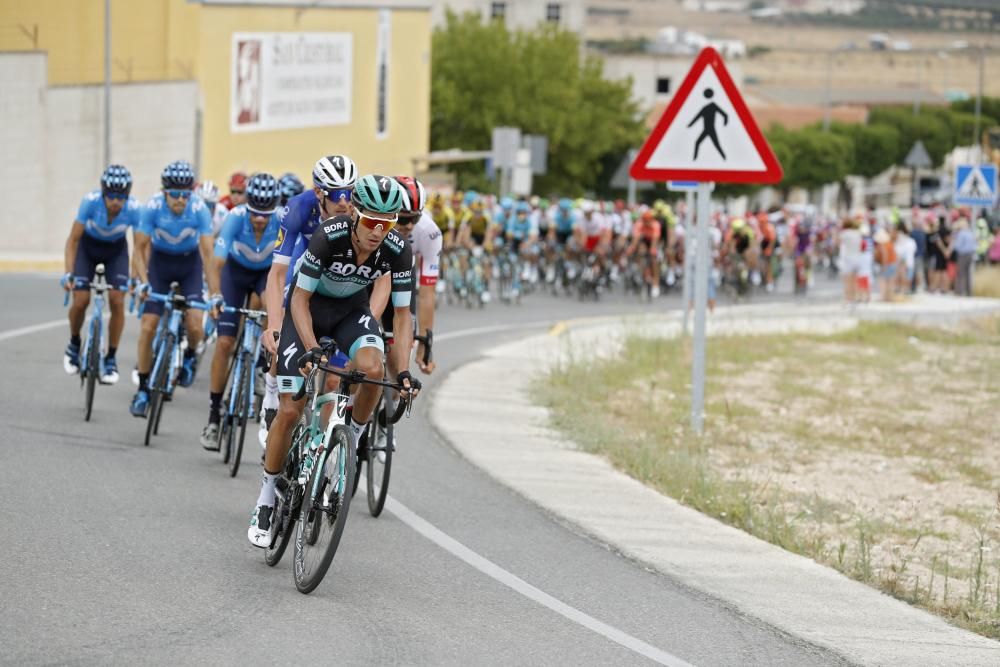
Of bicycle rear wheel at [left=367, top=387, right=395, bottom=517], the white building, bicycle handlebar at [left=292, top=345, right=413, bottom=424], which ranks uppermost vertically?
the white building

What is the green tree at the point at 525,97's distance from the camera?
9419 centimetres

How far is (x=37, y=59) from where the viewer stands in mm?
39156

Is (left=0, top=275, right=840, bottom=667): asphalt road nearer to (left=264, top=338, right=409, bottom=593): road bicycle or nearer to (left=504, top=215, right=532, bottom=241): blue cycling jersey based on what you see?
(left=264, top=338, right=409, bottom=593): road bicycle

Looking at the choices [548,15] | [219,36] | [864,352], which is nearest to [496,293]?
[864,352]

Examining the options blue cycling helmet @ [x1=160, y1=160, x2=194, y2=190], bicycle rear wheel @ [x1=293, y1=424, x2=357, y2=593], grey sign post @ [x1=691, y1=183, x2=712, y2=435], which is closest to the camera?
bicycle rear wheel @ [x1=293, y1=424, x2=357, y2=593]

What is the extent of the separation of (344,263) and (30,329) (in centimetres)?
1281

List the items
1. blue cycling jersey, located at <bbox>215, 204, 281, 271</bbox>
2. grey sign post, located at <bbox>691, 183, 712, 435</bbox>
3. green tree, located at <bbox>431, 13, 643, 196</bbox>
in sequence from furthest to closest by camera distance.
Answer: green tree, located at <bbox>431, 13, 643, 196</bbox> < grey sign post, located at <bbox>691, 183, 712, 435</bbox> < blue cycling jersey, located at <bbox>215, 204, 281, 271</bbox>

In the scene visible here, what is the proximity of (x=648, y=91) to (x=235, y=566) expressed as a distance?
5417 inches

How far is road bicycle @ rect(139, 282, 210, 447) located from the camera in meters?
12.2

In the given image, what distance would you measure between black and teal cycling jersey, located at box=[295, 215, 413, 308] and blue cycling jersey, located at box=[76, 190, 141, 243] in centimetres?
522

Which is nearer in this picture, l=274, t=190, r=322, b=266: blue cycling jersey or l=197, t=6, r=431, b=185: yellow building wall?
l=274, t=190, r=322, b=266: blue cycling jersey

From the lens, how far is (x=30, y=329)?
2031cm

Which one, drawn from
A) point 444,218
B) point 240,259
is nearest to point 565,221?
point 444,218

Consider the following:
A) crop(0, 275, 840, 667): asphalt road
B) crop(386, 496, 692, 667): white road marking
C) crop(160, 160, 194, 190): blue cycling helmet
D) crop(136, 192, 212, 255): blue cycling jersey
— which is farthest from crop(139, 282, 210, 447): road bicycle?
crop(386, 496, 692, 667): white road marking
